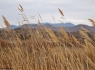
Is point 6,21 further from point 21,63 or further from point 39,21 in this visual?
point 21,63

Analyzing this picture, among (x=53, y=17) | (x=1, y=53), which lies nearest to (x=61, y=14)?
(x=53, y=17)

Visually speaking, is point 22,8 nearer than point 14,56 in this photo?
Yes

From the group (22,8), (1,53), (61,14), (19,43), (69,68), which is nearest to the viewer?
(69,68)

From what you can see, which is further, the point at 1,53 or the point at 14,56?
the point at 1,53

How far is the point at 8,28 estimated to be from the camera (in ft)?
14.6

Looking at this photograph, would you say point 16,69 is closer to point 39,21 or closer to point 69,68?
point 69,68

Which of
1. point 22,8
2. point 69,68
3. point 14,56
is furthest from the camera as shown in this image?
point 14,56

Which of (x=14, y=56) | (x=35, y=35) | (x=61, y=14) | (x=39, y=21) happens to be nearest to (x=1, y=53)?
(x=14, y=56)

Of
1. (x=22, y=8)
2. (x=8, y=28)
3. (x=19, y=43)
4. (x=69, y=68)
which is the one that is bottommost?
(x=69, y=68)

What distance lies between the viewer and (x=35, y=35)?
446 centimetres

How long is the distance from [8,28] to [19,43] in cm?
51

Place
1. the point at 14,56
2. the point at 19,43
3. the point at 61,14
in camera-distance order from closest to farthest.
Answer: the point at 61,14, the point at 14,56, the point at 19,43

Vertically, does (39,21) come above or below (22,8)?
below

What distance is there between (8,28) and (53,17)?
0.92 metres
